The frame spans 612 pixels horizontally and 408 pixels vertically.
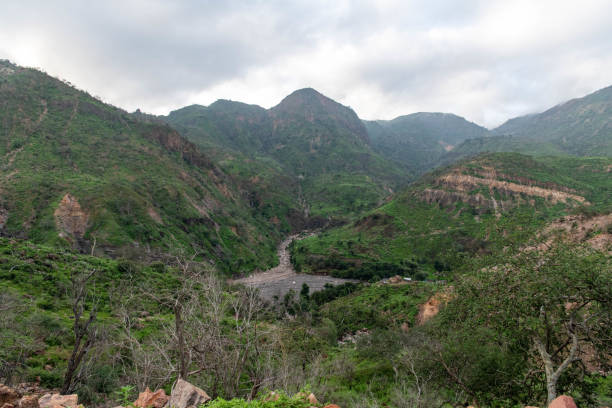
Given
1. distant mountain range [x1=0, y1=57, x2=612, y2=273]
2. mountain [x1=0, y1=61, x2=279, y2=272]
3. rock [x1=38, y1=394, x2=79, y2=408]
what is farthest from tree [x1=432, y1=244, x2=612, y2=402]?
mountain [x1=0, y1=61, x2=279, y2=272]

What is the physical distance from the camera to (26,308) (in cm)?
2127

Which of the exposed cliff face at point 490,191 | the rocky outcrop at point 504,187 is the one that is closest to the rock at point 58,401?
the exposed cliff face at point 490,191

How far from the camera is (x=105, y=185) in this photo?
74.7m

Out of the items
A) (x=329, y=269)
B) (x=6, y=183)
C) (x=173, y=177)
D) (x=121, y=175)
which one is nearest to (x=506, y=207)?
(x=329, y=269)

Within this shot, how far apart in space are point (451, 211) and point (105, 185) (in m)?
122

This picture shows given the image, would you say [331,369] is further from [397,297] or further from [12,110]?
[12,110]

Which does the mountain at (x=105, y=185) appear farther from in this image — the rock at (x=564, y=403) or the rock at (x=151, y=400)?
the rock at (x=564, y=403)

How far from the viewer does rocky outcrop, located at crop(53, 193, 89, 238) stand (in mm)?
59972

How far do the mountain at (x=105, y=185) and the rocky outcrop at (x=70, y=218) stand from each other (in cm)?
20

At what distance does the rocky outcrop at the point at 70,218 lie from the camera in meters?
60.0

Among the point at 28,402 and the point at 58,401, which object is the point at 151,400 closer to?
the point at 58,401

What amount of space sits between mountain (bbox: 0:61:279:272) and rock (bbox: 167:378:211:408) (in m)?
36.7

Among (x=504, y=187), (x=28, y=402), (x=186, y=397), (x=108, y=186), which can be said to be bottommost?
(x=504, y=187)

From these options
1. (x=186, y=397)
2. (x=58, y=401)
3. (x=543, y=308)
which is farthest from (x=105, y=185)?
(x=543, y=308)
